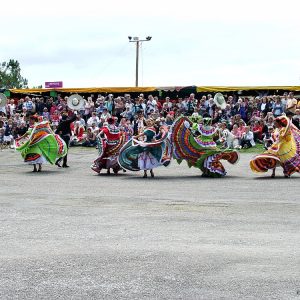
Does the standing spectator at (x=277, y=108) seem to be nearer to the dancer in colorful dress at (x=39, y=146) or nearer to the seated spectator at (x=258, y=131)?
the seated spectator at (x=258, y=131)

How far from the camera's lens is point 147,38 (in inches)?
2562

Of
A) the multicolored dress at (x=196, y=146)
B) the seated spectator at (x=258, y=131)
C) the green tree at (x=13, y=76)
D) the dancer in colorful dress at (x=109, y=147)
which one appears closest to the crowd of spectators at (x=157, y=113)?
the seated spectator at (x=258, y=131)

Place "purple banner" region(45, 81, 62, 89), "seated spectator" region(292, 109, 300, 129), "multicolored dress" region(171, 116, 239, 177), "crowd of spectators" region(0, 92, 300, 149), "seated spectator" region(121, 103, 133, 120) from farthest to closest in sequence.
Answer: "purple banner" region(45, 81, 62, 89) → "seated spectator" region(121, 103, 133, 120) → "crowd of spectators" region(0, 92, 300, 149) → "seated spectator" region(292, 109, 300, 129) → "multicolored dress" region(171, 116, 239, 177)

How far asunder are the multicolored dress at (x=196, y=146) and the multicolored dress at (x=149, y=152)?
25cm

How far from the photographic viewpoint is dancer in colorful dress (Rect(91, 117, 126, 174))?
21.2 meters

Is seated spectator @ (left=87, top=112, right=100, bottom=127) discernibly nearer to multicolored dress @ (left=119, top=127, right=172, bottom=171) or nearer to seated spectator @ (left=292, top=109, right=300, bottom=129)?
seated spectator @ (left=292, top=109, right=300, bottom=129)

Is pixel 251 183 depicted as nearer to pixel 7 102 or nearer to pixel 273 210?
pixel 273 210

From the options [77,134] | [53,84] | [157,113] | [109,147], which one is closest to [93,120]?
[77,134]

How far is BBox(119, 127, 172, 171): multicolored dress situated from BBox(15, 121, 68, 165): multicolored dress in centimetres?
284

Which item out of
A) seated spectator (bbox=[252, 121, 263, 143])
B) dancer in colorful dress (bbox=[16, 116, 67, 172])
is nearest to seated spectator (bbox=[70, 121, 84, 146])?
seated spectator (bbox=[252, 121, 263, 143])

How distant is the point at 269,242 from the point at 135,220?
2.73 meters

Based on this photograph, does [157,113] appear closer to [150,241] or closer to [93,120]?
[93,120]

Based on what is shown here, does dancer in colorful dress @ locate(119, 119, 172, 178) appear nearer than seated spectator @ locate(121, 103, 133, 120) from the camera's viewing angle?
Yes

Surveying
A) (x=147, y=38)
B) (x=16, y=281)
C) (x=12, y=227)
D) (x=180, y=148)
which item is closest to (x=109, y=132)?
(x=180, y=148)
